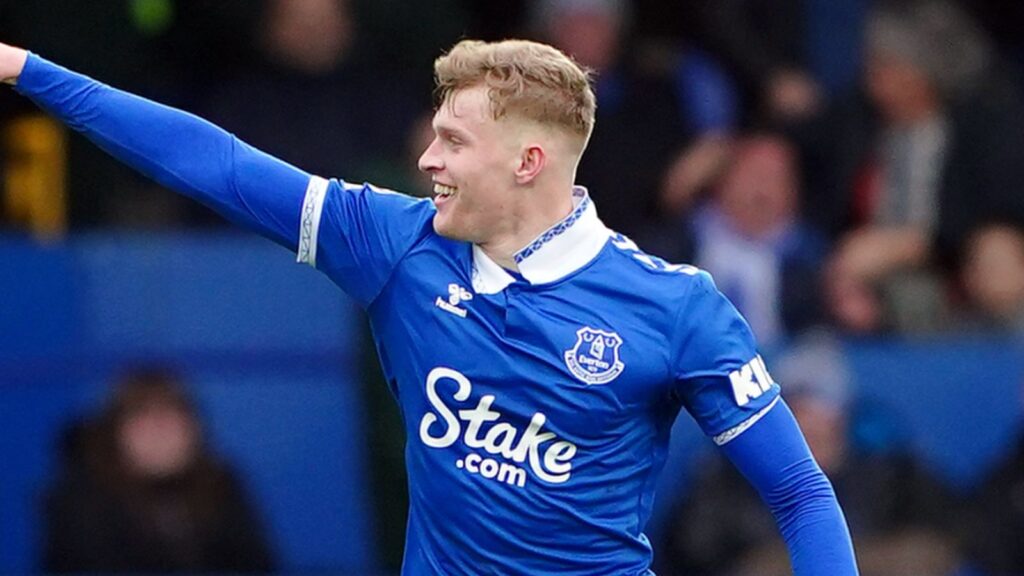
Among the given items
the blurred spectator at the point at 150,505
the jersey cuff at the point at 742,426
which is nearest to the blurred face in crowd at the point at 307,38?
the blurred spectator at the point at 150,505

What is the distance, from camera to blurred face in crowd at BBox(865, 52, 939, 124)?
30.1ft

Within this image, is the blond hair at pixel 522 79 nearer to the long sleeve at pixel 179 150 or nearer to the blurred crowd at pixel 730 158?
the long sleeve at pixel 179 150

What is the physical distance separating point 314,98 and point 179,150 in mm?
4224

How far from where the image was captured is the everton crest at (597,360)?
170 inches

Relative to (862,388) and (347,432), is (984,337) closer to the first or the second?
(862,388)

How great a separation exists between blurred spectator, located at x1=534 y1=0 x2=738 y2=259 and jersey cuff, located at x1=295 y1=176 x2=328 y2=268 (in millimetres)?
4244

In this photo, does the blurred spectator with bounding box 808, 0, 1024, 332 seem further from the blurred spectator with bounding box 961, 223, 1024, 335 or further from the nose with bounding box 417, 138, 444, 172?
the nose with bounding box 417, 138, 444, 172

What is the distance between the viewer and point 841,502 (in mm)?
8109

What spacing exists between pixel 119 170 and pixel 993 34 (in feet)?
13.9

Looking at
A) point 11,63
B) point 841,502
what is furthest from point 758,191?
point 11,63

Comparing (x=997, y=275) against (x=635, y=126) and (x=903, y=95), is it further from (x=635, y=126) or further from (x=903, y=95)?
(x=635, y=126)

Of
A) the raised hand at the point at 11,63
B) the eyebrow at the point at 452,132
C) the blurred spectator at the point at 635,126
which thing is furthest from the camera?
the blurred spectator at the point at 635,126

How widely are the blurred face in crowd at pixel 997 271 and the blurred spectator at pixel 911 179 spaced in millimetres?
98

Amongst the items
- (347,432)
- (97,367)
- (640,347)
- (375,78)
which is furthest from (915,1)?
(640,347)
